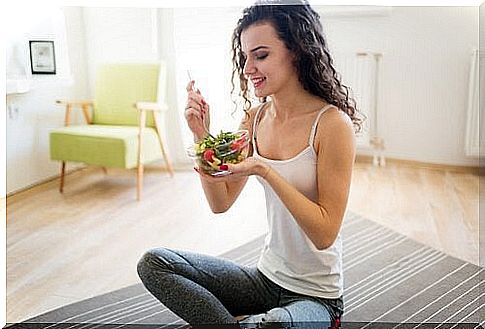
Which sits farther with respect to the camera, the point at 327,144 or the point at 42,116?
the point at 42,116

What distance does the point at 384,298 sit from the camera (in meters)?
1.81

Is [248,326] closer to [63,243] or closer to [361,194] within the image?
[63,243]

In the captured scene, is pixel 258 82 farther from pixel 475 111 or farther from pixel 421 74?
pixel 421 74

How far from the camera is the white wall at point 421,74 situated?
2332 mm

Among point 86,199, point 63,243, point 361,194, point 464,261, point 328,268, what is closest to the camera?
point 328,268

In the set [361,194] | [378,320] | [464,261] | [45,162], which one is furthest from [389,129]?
[45,162]

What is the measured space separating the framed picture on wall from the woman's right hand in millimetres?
692

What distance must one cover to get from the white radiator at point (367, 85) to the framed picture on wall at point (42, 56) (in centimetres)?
91

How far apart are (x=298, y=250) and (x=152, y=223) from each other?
4.10 feet

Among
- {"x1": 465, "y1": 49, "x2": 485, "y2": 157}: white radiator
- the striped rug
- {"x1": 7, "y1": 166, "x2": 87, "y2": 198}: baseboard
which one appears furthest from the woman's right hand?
{"x1": 7, "y1": 166, "x2": 87, "y2": 198}: baseboard

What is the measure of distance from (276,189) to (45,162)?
1.96 meters

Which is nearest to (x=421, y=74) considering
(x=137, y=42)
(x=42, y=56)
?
(x=137, y=42)

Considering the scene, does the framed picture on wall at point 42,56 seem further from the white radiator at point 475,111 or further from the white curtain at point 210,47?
the white radiator at point 475,111

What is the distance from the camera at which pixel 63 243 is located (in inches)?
88.9
